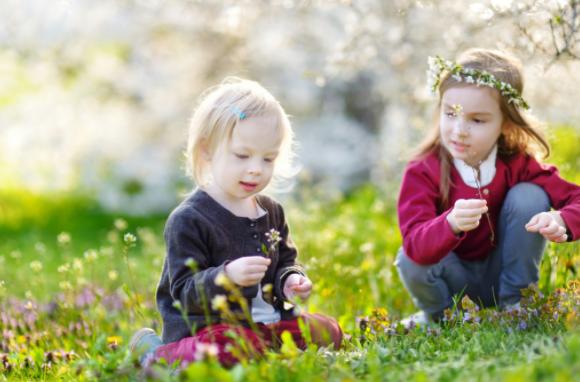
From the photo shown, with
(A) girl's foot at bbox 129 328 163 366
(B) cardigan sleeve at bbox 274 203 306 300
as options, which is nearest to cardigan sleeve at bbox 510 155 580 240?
(B) cardigan sleeve at bbox 274 203 306 300

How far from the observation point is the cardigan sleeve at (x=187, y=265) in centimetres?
254

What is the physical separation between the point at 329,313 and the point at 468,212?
1182 millimetres

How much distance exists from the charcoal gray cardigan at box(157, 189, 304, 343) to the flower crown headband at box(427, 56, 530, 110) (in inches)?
36.0

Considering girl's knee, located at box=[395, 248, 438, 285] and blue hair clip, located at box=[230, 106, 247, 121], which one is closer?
blue hair clip, located at box=[230, 106, 247, 121]

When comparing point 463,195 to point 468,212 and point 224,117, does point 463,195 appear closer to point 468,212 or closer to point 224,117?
point 468,212

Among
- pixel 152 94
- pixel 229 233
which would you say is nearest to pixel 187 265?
pixel 229 233

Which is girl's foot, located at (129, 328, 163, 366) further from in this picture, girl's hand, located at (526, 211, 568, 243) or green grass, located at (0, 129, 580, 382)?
girl's hand, located at (526, 211, 568, 243)

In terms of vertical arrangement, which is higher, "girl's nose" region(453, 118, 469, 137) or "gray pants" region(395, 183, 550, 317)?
"girl's nose" region(453, 118, 469, 137)

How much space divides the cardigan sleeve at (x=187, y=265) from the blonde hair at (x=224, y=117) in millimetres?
271

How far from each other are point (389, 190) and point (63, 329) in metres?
3.39

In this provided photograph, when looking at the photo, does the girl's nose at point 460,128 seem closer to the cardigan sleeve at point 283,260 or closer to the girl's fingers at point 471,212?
the girl's fingers at point 471,212

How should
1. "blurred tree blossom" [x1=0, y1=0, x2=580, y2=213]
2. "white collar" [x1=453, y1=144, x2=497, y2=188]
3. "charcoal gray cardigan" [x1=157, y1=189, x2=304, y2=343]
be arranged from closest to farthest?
"charcoal gray cardigan" [x1=157, y1=189, x2=304, y2=343] → "white collar" [x1=453, y1=144, x2=497, y2=188] → "blurred tree blossom" [x1=0, y1=0, x2=580, y2=213]

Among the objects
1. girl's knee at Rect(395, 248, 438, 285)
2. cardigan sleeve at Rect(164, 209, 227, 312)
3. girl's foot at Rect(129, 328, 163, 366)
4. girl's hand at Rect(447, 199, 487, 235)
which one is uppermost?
girl's hand at Rect(447, 199, 487, 235)

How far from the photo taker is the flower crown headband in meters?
3.06
